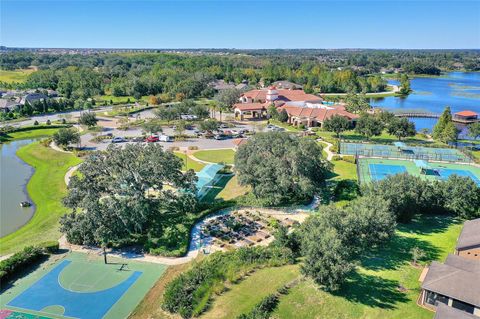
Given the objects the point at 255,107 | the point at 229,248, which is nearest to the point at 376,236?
the point at 229,248

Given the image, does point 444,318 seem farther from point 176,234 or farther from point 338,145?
point 338,145

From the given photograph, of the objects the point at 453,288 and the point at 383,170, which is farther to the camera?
the point at 383,170

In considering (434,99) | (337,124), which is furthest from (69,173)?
(434,99)

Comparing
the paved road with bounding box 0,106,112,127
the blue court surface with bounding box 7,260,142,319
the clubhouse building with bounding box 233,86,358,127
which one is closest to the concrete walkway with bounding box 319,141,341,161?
the clubhouse building with bounding box 233,86,358,127

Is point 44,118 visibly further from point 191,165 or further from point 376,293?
point 376,293

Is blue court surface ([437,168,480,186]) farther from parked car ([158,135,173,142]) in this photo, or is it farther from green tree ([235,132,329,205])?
parked car ([158,135,173,142])

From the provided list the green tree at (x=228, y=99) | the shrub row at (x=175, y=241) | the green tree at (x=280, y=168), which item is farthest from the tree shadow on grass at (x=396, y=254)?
the green tree at (x=228, y=99)

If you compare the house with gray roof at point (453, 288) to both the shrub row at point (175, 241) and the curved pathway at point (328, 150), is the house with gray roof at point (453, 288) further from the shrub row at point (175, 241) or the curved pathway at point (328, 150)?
the curved pathway at point (328, 150)
